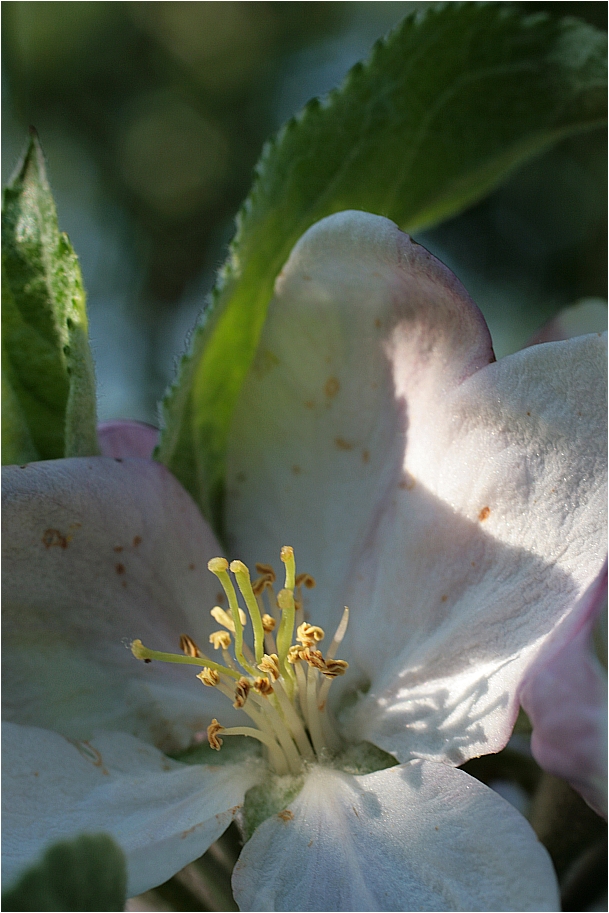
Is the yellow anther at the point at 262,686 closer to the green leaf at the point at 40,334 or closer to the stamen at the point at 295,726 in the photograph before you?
the stamen at the point at 295,726

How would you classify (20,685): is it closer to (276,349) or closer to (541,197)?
(276,349)

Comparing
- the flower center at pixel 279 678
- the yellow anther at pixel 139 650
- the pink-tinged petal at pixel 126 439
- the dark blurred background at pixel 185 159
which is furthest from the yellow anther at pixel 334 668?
the dark blurred background at pixel 185 159

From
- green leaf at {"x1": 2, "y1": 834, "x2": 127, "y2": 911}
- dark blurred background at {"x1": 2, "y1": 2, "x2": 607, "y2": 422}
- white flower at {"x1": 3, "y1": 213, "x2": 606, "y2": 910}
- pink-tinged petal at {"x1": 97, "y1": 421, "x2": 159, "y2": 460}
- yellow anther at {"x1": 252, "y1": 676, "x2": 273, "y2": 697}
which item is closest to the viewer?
green leaf at {"x1": 2, "y1": 834, "x2": 127, "y2": 911}

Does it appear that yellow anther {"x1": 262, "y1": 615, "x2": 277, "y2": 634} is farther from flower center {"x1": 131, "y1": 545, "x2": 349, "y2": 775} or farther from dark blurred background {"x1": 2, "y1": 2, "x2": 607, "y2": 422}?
dark blurred background {"x1": 2, "y1": 2, "x2": 607, "y2": 422}

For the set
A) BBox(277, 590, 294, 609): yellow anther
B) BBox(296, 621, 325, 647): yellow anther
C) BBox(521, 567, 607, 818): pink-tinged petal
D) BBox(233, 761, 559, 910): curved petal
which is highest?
BBox(277, 590, 294, 609): yellow anther

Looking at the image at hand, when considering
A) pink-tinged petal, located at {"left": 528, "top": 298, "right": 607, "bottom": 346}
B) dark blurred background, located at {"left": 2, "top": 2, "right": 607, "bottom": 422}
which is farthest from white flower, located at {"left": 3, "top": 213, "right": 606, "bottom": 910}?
dark blurred background, located at {"left": 2, "top": 2, "right": 607, "bottom": 422}

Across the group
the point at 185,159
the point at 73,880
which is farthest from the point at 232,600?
the point at 185,159

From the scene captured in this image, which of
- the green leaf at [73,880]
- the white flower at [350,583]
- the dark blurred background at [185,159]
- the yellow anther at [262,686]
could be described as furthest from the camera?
the dark blurred background at [185,159]

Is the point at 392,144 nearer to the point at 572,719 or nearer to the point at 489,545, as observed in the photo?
the point at 489,545
